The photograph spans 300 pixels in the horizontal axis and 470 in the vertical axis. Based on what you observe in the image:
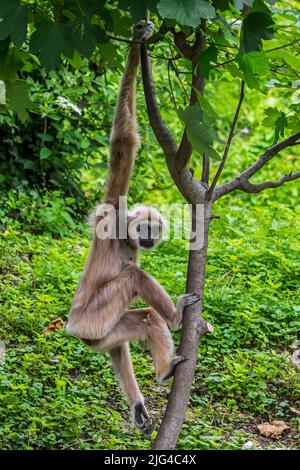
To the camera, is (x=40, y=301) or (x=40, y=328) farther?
(x=40, y=301)

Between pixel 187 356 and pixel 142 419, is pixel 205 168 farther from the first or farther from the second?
pixel 142 419

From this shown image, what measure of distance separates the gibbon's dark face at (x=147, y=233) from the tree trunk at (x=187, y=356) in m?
1.16

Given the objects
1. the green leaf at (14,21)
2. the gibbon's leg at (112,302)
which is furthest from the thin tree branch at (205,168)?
the green leaf at (14,21)

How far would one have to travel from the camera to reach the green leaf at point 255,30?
356cm

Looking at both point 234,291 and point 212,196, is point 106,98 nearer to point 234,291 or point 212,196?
point 234,291

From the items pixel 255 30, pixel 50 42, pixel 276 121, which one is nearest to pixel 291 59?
pixel 276 121

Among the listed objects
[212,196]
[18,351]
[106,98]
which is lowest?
[18,351]

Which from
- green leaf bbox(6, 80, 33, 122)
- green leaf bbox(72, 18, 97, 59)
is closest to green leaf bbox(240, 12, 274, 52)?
green leaf bbox(72, 18, 97, 59)

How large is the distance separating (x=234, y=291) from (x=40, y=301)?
6.54 feet

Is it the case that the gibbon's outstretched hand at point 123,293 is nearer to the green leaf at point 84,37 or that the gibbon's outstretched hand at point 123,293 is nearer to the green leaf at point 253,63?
the green leaf at point 84,37

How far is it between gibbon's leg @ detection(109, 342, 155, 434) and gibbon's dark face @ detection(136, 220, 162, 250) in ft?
2.64
